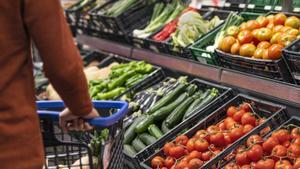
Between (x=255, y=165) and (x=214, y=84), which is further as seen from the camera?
(x=214, y=84)

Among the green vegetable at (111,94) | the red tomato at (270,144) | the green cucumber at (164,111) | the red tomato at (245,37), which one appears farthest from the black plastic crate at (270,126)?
the green vegetable at (111,94)

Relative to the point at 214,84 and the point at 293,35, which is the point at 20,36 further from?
the point at 214,84

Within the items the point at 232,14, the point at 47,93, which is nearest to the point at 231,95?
the point at 232,14

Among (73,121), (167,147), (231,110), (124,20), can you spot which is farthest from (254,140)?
(124,20)

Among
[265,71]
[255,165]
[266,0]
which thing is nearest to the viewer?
[255,165]

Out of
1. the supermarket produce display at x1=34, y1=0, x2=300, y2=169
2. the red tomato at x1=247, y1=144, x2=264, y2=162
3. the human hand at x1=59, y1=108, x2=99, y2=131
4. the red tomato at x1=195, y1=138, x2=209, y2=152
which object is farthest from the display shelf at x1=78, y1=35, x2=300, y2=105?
the human hand at x1=59, y1=108, x2=99, y2=131

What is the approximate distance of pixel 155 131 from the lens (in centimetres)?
341

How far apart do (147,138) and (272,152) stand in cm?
98

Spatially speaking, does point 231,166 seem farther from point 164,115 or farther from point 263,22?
point 263,22

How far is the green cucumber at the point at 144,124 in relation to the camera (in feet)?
11.4

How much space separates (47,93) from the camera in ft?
16.7

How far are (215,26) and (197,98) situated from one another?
0.72m

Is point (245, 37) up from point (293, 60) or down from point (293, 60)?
down

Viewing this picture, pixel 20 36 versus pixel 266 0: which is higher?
pixel 20 36
